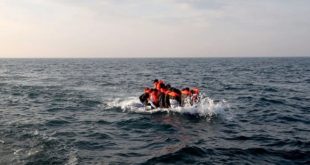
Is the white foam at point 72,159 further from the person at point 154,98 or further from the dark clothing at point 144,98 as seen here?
the dark clothing at point 144,98

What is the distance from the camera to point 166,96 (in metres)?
20.7

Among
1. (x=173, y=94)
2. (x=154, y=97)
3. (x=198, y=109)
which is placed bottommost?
(x=198, y=109)

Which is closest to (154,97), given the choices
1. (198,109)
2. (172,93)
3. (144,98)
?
(144,98)

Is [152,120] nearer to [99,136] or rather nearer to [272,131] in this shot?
[99,136]

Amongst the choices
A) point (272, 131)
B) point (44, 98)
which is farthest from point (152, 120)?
point (44, 98)

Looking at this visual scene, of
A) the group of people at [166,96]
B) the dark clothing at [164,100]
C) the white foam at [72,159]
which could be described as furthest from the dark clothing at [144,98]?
the white foam at [72,159]

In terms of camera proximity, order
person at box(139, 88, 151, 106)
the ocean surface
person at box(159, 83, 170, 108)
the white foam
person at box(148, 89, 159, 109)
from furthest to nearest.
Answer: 1. person at box(139, 88, 151, 106)
2. person at box(148, 89, 159, 109)
3. person at box(159, 83, 170, 108)
4. the ocean surface
5. the white foam

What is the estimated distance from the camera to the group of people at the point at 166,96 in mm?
20141

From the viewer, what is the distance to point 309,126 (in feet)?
55.1

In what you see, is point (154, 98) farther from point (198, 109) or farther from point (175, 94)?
point (198, 109)

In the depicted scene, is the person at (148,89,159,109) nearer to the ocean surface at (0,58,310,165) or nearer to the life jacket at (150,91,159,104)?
the life jacket at (150,91,159,104)

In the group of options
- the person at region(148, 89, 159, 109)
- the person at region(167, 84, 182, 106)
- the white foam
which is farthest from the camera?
the person at region(148, 89, 159, 109)

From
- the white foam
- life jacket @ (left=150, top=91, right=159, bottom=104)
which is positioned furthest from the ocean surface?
life jacket @ (left=150, top=91, right=159, bottom=104)

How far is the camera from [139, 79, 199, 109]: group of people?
20141 mm
